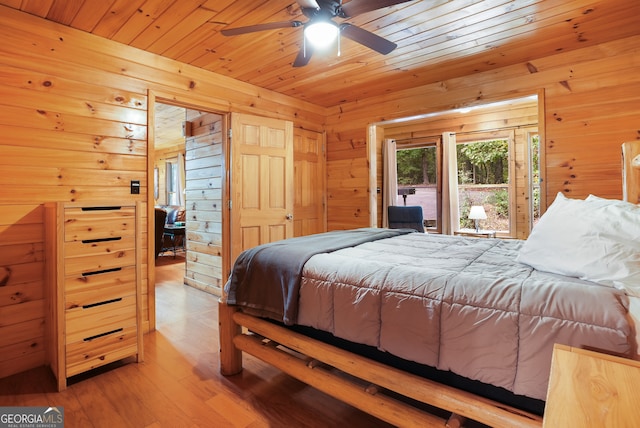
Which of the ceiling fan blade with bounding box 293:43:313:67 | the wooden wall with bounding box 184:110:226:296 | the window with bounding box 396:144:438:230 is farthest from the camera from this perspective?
the window with bounding box 396:144:438:230

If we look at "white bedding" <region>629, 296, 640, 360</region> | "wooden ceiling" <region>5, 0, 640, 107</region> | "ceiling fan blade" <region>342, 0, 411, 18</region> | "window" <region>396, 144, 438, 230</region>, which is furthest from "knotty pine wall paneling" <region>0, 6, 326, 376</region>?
"window" <region>396, 144, 438, 230</region>

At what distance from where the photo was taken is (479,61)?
3066 mm

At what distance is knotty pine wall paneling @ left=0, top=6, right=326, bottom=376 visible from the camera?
215cm

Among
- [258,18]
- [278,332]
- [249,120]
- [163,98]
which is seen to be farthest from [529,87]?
[163,98]

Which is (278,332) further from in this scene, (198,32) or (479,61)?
(479,61)

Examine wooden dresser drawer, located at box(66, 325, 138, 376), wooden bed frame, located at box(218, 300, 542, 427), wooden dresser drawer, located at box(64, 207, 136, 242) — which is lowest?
wooden dresser drawer, located at box(66, 325, 138, 376)

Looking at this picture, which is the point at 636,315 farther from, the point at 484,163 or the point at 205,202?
the point at 484,163

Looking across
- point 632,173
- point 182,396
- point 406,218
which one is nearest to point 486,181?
point 406,218

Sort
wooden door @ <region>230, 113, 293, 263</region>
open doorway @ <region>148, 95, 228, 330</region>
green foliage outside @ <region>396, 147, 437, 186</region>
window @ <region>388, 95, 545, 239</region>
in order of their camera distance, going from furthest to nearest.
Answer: green foliage outside @ <region>396, 147, 437, 186</region> < window @ <region>388, 95, 545, 239</region> < wooden door @ <region>230, 113, 293, 263</region> < open doorway @ <region>148, 95, 228, 330</region>

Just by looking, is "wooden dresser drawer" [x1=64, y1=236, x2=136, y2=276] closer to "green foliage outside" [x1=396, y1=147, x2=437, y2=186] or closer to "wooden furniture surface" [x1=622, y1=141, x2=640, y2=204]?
"wooden furniture surface" [x1=622, y1=141, x2=640, y2=204]

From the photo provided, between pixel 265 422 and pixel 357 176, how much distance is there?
3188mm

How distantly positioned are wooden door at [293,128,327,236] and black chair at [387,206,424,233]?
38.1 inches

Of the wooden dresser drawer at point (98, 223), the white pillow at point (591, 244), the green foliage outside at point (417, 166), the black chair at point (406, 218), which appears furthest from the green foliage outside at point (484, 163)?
the wooden dresser drawer at point (98, 223)

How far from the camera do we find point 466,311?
1220 millimetres
